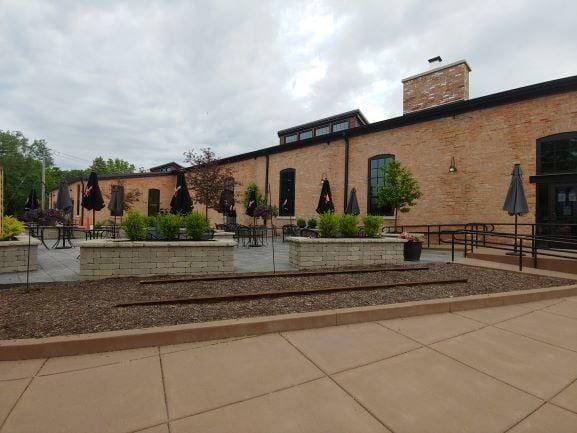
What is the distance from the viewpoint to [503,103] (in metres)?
11.2

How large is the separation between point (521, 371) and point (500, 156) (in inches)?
429

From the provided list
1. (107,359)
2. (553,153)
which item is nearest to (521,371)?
(107,359)

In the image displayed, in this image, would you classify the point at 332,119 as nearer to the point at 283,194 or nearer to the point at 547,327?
the point at 283,194

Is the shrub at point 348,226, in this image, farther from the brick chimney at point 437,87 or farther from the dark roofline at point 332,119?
the dark roofline at point 332,119

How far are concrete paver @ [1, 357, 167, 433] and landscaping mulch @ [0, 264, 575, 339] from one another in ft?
2.87

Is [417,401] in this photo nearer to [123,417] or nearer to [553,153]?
[123,417]

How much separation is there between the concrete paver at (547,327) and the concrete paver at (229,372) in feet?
9.82

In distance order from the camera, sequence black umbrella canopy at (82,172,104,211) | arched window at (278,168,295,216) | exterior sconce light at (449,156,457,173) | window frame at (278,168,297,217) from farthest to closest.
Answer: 1. arched window at (278,168,295,216)
2. window frame at (278,168,297,217)
3. exterior sconce light at (449,156,457,173)
4. black umbrella canopy at (82,172,104,211)

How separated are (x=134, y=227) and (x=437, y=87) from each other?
600 inches

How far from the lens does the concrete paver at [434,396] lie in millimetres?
2096

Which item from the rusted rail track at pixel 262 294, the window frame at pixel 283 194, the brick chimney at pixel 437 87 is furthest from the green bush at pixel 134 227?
the brick chimney at pixel 437 87

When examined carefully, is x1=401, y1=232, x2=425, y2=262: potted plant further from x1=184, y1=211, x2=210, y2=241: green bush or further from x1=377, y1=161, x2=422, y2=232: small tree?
x1=184, y1=211, x2=210, y2=241: green bush

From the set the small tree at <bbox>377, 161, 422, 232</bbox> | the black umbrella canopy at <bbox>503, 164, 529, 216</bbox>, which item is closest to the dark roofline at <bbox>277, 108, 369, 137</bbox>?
the small tree at <bbox>377, 161, 422, 232</bbox>

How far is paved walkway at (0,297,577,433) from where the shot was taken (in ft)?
6.78
